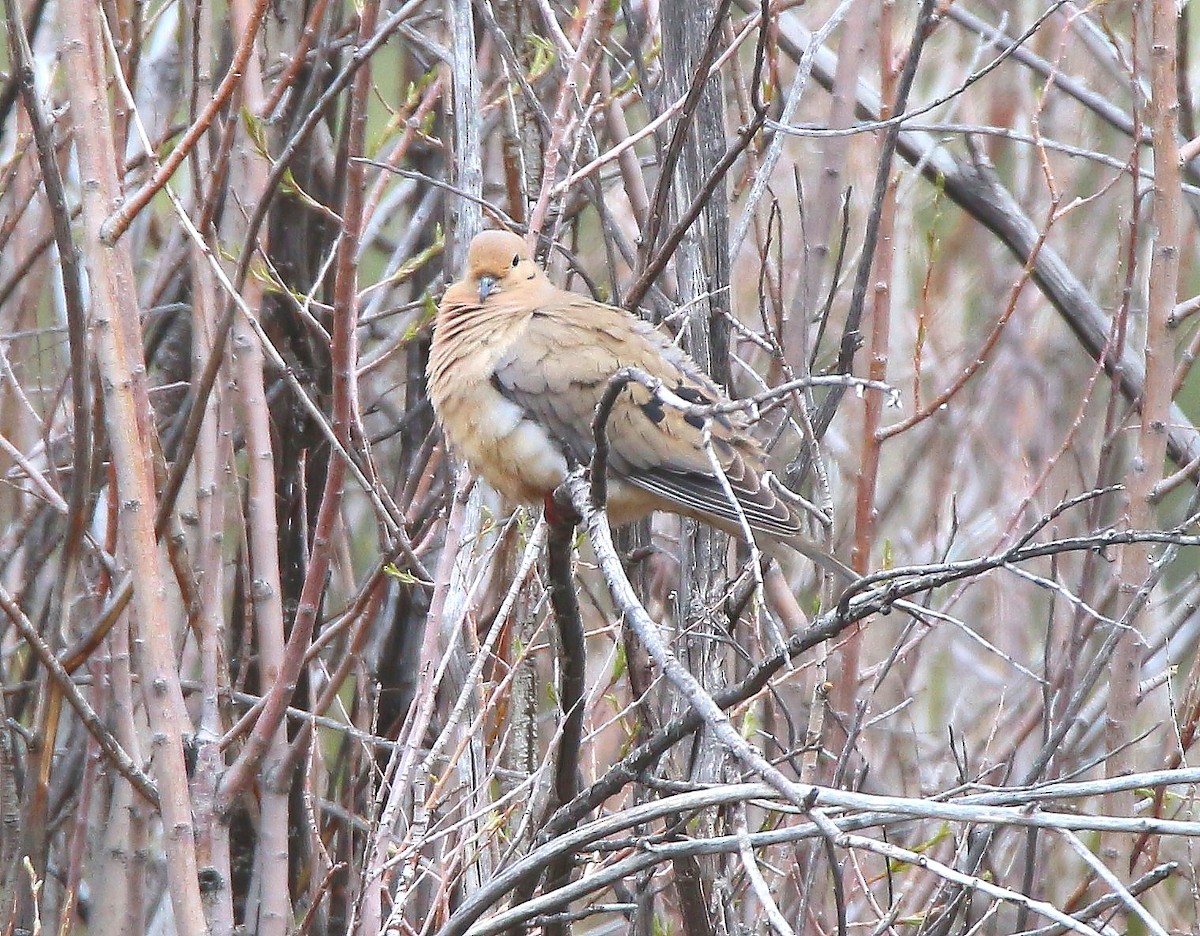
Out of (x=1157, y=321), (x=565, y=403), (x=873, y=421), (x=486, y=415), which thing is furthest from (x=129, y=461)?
(x=1157, y=321)

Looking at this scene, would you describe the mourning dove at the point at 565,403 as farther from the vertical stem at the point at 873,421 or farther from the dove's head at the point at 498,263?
the vertical stem at the point at 873,421

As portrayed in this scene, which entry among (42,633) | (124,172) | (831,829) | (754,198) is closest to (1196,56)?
(754,198)

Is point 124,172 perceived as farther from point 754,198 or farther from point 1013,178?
point 1013,178

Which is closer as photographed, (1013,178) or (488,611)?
(488,611)

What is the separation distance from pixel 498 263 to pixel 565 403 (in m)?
0.42

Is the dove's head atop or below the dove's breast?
atop

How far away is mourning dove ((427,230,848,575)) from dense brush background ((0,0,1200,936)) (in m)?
0.11

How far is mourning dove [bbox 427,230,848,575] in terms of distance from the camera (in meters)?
3.21

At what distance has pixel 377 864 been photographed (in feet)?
9.62

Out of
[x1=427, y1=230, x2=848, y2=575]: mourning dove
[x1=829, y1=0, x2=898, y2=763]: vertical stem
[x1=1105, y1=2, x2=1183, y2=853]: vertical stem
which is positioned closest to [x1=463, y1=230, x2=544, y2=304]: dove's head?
[x1=427, y1=230, x2=848, y2=575]: mourning dove

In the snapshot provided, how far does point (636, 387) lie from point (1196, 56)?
456cm

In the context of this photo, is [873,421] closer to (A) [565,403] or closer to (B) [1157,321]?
(B) [1157,321]

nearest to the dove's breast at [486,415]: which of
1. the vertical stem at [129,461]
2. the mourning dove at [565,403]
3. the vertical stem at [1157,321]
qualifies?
the mourning dove at [565,403]

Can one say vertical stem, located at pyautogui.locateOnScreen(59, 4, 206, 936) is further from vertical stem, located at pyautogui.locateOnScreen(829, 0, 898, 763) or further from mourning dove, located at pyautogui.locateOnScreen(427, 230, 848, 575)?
vertical stem, located at pyautogui.locateOnScreen(829, 0, 898, 763)
